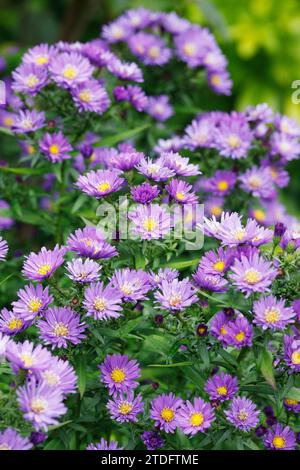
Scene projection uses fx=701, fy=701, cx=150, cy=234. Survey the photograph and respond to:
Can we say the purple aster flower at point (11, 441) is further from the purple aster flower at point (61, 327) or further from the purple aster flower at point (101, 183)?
the purple aster flower at point (101, 183)

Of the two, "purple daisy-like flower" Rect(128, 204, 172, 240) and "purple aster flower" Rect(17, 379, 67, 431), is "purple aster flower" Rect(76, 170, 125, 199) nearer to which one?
"purple daisy-like flower" Rect(128, 204, 172, 240)

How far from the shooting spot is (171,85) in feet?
8.77

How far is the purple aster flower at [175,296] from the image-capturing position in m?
1.56

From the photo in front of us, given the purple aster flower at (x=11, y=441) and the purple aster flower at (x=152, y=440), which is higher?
the purple aster flower at (x=152, y=440)

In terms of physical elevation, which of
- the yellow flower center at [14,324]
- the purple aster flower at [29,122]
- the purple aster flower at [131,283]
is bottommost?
the yellow flower center at [14,324]

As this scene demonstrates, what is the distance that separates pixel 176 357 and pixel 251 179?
2.61ft

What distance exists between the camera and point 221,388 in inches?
62.7

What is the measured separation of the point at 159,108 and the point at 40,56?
0.54m

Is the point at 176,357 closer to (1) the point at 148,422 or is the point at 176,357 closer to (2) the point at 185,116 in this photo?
(1) the point at 148,422

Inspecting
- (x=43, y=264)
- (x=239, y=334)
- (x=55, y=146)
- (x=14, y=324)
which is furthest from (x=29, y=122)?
(x=239, y=334)

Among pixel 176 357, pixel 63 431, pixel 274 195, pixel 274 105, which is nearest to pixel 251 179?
pixel 274 195

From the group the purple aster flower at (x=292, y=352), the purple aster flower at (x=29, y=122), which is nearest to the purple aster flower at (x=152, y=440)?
the purple aster flower at (x=292, y=352)

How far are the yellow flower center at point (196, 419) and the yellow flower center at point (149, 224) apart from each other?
1.42 feet

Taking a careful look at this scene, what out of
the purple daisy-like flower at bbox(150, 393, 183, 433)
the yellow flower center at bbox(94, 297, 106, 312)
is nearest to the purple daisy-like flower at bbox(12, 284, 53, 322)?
Result: the yellow flower center at bbox(94, 297, 106, 312)
